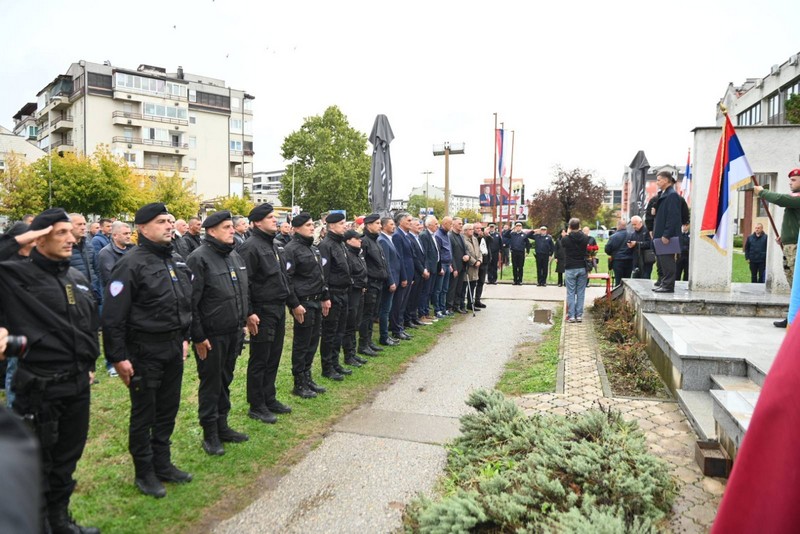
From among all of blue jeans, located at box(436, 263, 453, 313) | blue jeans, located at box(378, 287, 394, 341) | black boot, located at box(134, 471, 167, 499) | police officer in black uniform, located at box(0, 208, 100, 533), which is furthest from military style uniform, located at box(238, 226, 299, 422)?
blue jeans, located at box(436, 263, 453, 313)

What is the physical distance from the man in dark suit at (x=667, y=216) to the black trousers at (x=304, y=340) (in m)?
6.42

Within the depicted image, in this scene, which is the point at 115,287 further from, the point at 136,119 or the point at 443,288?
the point at 136,119

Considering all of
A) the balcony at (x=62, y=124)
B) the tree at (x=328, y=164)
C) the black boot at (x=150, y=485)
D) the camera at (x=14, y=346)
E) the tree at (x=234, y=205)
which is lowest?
the black boot at (x=150, y=485)

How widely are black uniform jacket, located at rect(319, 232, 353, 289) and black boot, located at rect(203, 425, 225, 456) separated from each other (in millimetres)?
3100

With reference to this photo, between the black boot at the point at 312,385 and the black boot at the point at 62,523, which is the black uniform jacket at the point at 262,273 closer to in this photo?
the black boot at the point at 312,385

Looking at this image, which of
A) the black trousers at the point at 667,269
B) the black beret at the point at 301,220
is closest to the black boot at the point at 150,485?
the black beret at the point at 301,220

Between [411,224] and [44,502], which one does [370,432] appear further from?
[411,224]

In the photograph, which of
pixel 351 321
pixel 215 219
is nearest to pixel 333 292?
pixel 351 321

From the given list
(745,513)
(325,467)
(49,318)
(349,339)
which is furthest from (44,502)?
(349,339)

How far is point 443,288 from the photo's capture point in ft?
47.5

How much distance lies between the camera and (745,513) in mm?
955

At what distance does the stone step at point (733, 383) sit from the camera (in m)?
5.77

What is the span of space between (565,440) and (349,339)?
494 cm

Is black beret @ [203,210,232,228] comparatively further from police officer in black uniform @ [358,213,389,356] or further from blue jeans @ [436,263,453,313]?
blue jeans @ [436,263,453,313]
